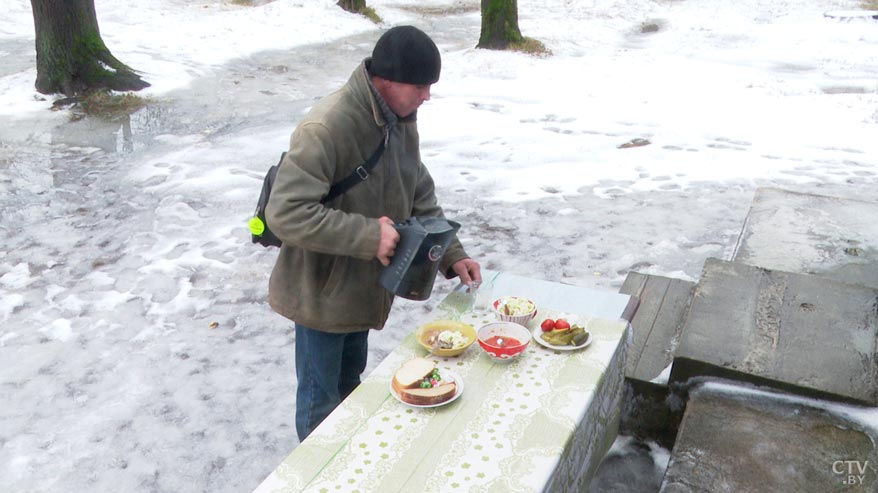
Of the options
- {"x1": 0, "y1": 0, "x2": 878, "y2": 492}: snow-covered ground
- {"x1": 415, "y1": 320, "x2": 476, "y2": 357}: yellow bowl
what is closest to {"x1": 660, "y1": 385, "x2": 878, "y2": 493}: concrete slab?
{"x1": 0, "y1": 0, "x2": 878, "y2": 492}: snow-covered ground

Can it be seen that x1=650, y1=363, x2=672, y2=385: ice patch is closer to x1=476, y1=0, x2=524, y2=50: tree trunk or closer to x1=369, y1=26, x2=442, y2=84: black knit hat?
x1=369, y1=26, x2=442, y2=84: black knit hat

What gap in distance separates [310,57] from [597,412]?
515 inches

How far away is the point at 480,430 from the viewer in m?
2.62

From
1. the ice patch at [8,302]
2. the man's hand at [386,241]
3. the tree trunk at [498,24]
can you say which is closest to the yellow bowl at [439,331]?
the man's hand at [386,241]

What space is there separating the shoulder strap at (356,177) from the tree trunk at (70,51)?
368 inches

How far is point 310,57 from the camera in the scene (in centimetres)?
1495

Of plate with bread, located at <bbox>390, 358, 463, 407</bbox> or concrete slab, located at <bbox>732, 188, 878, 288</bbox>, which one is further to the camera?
concrete slab, located at <bbox>732, 188, 878, 288</bbox>

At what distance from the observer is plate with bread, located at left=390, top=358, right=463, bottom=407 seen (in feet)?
8.88

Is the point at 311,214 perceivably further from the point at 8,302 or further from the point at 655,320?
the point at 8,302

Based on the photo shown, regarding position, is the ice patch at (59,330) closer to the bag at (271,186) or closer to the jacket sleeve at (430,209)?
the bag at (271,186)

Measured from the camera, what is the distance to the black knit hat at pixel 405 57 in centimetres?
284

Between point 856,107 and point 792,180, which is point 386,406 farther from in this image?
point 856,107

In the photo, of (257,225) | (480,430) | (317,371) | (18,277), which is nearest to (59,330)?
(18,277)

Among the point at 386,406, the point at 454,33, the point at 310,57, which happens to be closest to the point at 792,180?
the point at 386,406
